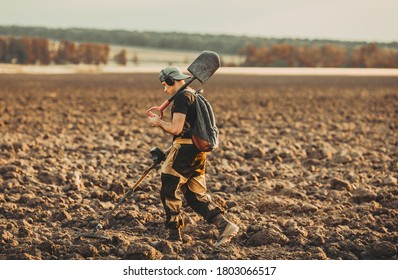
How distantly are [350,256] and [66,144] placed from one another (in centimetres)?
699

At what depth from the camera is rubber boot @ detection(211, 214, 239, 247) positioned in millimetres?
5727

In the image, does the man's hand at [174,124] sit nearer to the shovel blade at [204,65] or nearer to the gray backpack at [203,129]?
the gray backpack at [203,129]

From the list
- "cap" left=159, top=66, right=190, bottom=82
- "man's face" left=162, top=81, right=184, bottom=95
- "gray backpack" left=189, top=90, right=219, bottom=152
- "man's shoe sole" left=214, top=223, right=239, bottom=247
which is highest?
"cap" left=159, top=66, right=190, bottom=82

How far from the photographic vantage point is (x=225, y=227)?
575cm

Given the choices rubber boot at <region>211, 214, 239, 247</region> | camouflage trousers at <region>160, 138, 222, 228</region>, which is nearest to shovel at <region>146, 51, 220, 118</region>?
camouflage trousers at <region>160, 138, 222, 228</region>

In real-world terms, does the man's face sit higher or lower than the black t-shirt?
higher

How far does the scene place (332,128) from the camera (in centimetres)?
1509

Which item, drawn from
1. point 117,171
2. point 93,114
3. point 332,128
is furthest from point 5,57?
point 117,171

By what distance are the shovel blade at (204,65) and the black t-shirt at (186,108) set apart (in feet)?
0.55

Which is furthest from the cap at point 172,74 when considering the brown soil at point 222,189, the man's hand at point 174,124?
the brown soil at point 222,189

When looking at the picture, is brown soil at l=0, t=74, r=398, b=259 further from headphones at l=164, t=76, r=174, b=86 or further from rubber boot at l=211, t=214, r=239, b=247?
headphones at l=164, t=76, r=174, b=86

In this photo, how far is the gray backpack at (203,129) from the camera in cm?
539

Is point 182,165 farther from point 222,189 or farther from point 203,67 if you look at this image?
point 222,189

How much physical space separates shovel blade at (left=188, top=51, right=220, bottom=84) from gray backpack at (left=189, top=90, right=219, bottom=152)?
0.16 metres
